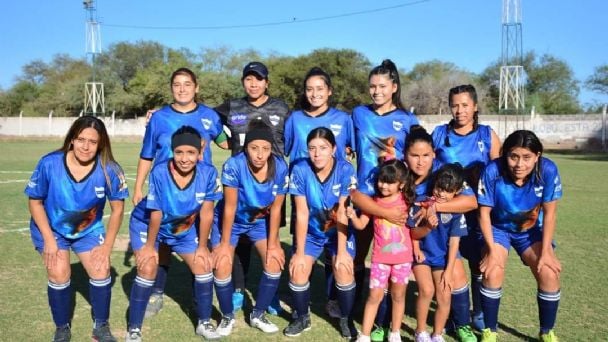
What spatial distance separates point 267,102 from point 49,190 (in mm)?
2110

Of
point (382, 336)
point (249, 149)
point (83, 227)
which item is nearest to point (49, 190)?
point (83, 227)

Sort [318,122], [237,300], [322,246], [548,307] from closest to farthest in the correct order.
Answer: [548,307]
[322,246]
[318,122]
[237,300]

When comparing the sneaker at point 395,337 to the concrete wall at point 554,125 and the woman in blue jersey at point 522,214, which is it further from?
the concrete wall at point 554,125

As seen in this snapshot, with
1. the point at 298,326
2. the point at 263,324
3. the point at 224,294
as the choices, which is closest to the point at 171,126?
the point at 224,294

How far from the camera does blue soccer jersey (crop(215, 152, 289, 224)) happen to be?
455 cm

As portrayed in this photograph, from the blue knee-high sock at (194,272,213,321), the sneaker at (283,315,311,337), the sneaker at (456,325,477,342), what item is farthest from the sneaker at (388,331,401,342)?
the blue knee-high sock at (194,272,213,321)

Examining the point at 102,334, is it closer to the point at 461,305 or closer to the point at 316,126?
the point at 316,126

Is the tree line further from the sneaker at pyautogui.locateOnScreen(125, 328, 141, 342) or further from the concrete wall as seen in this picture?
the sneaker at pyautogui.locateOnScreen(125, 328, 141, 342)

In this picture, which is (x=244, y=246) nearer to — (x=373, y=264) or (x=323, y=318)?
(x=323, y=318)

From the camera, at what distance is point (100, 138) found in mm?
4227

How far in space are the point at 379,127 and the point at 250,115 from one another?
125 cm

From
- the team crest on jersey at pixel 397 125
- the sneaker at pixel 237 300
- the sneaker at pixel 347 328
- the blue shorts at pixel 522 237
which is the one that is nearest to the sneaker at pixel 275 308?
the sneaker at pixel 237 300

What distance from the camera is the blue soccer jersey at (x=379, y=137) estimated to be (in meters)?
4.81

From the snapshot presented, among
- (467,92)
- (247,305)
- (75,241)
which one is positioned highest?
(467,92)
